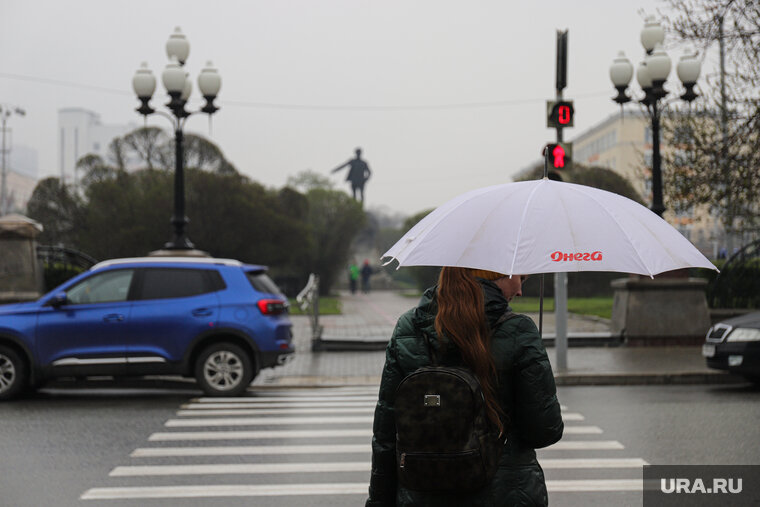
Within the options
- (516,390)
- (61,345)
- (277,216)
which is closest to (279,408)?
(61,345)

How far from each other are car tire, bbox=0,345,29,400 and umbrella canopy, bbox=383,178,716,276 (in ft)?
29.7

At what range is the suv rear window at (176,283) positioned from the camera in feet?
38.5

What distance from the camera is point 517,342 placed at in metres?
3.05

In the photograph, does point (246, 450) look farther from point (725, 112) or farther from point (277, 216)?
point (277, 216)

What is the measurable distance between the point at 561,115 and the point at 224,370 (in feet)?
19.9

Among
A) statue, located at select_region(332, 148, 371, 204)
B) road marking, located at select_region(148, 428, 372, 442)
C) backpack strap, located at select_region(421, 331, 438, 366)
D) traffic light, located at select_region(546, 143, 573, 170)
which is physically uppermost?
statue, located at select_region(332, 148, 371, 204)

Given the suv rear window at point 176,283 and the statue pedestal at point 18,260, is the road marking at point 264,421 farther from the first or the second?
the statue pedestal at point 18,260

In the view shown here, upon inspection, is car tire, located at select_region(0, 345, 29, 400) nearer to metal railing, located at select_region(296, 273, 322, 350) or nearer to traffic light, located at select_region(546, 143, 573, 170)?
metal railing, located at select_region(296, 273, 322, 350)

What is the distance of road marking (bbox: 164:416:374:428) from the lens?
978cm

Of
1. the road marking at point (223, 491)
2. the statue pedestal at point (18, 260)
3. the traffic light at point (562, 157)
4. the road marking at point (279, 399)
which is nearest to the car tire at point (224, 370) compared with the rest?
the road marking at point (279, 399)

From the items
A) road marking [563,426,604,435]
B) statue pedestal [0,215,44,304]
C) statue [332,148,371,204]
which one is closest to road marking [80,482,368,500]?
road marking [563,426,604,435]

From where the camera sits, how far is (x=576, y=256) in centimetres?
349

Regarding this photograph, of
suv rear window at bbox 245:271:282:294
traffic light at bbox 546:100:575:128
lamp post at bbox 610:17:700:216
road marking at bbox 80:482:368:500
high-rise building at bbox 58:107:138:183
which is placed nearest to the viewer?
road marking at bbox 80:482:368:500

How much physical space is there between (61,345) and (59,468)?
13.7 ft
